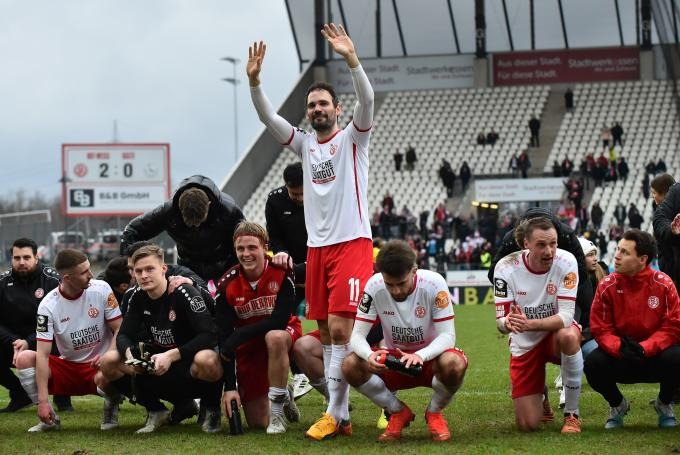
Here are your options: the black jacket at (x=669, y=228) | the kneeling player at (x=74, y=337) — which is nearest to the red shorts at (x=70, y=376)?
the kneeling player at (x=74, y=337)

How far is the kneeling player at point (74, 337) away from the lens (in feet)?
25.6

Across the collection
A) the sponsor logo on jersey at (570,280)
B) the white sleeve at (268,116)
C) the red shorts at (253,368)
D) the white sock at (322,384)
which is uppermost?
the white sleeve at (268,116)

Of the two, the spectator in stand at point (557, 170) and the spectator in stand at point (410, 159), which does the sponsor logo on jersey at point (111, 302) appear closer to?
the spectator in stand at point (557, 170)

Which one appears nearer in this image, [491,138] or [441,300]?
[441,300]

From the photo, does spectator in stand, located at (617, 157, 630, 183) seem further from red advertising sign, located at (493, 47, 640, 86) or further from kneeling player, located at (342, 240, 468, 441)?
kneeling player, located at (342, 240, 468, 441)

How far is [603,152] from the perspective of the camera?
37.8 m

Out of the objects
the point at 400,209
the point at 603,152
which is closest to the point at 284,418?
the point at 400,209

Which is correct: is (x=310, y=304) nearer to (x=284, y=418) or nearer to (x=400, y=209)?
(x=284, y=418)

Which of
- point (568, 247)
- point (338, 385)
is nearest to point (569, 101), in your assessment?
point (568, 247)

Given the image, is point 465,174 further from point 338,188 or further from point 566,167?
point 338,188

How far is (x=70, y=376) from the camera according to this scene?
835 centimetres

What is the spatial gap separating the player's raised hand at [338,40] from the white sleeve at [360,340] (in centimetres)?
167

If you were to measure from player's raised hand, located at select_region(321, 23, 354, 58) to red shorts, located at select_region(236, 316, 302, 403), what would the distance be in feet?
6.40

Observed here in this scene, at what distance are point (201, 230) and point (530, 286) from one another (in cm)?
279
